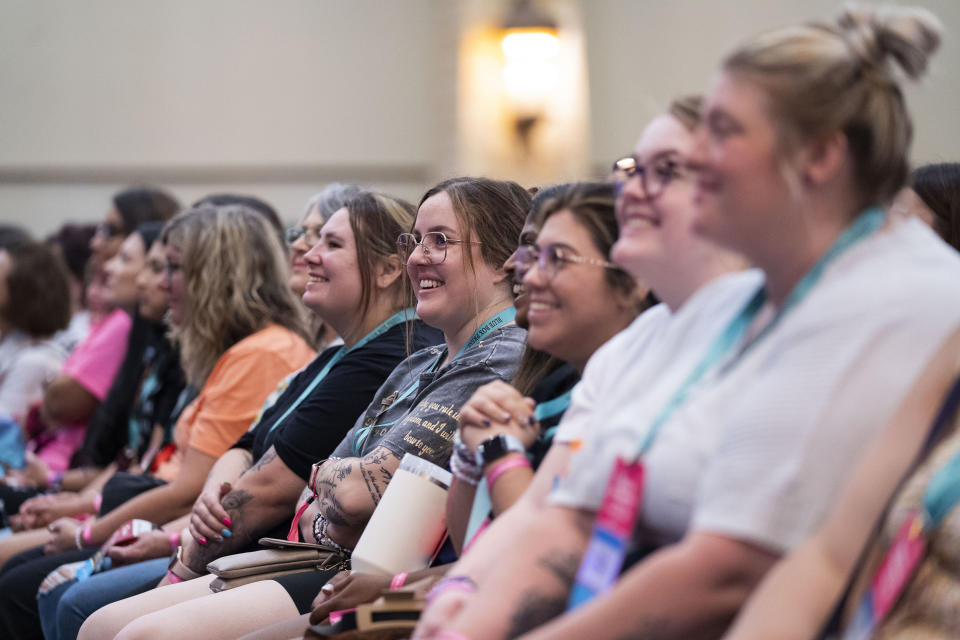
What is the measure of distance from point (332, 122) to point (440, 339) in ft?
15.8

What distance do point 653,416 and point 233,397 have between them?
2.42 meters

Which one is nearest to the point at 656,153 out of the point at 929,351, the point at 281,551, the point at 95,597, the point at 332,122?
the point at 929,351

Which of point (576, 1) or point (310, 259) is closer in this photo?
point (310, 259)

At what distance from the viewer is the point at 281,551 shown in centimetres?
277

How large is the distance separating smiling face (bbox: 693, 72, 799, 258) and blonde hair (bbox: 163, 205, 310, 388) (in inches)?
105

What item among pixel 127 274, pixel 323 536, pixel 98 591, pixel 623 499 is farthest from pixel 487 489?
pixel 127 274

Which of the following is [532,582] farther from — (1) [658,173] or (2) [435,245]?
(2) [435,245]

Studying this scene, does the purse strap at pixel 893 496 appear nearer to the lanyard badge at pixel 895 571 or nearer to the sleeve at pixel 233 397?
the lanyard badge at pixel 895 571

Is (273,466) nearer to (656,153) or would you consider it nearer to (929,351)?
(656,153)

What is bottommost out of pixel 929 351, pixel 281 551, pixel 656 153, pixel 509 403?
pixel 281 551

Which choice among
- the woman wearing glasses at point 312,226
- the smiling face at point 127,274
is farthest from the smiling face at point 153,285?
the woman wearing glasses at point 312,226

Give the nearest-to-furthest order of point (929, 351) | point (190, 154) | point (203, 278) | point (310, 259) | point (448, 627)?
point (929, 351)
point (448, 627)
point (310, 259)
point (203, 278)
point (190, 154)

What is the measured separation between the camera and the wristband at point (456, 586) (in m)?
1.83

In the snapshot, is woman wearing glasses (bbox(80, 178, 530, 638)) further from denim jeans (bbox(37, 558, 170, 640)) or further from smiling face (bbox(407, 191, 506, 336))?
denim jeans (bbox(37, 558, 170, 640))
